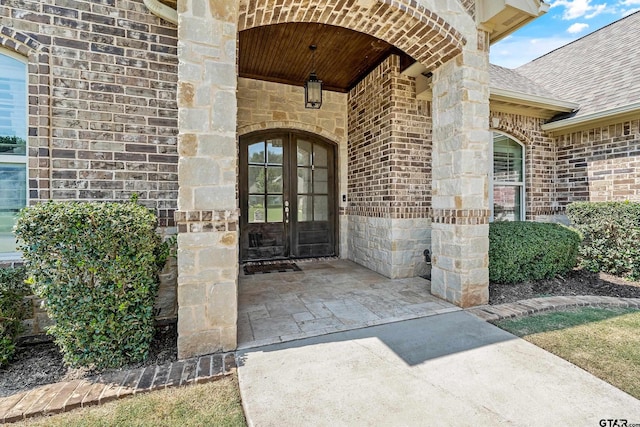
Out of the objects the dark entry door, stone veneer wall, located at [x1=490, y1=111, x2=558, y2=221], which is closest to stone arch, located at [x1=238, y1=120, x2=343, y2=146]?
the dark entry door

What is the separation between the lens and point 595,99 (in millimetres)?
5328

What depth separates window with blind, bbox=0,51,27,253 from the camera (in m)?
2.73

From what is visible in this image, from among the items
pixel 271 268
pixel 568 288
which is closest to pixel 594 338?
pixel 568 288

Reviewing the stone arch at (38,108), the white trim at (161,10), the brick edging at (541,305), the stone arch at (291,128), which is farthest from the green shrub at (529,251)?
the stone arch at (38,108)

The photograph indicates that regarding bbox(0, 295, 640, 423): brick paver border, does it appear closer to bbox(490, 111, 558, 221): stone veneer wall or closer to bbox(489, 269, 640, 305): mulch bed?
bbox(489, 269, 640, 305): mulch bed

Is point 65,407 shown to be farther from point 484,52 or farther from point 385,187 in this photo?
point 484,52

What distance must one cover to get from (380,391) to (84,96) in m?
3.61

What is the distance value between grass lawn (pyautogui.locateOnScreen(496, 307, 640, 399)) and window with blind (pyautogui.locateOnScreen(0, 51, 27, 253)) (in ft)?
15.6

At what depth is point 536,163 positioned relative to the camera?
5816mm

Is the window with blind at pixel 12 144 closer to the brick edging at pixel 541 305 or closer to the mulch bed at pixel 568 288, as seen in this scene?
the brick edging at pixel 541 305

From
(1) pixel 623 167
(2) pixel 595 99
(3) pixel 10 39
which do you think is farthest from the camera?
(2) pixel 595 99

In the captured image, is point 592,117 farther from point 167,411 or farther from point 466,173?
point 167,411

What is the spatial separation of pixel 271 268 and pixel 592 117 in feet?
20.1

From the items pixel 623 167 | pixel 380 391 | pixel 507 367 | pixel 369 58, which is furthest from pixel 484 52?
pixel 623 167
